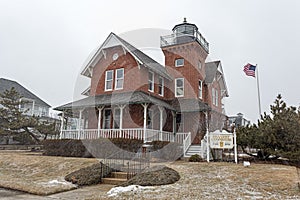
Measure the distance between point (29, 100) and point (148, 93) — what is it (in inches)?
1308

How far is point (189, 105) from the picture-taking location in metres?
20.1

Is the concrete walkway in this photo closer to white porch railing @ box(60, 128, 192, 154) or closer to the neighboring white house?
white porch railing @ box(60, 128, 192, 154)

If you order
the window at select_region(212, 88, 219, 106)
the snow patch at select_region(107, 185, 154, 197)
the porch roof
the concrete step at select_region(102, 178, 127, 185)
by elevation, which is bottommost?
the concrete step at select_region(102, 178, 127, 185)

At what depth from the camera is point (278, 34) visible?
2198cm

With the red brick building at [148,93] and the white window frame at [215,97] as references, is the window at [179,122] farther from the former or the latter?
the white window frame at [215,97]

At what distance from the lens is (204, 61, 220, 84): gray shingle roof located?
2411 centimetres

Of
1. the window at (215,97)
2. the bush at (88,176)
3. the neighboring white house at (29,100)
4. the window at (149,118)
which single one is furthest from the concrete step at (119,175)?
the neighboring white house at (29,100)

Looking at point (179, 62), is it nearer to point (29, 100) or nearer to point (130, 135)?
point (130, 135)

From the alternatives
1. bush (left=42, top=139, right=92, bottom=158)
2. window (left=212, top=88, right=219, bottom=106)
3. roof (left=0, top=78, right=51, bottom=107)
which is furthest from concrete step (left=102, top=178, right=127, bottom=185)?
roof (left=0, top=78, right=51, bottom=107)

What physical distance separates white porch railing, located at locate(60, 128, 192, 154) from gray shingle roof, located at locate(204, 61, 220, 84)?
25.9 feet

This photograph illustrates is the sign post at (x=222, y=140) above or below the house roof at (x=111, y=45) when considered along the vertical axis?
below

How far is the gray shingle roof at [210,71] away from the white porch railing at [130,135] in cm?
788

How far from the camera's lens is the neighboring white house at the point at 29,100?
4253 centimetres

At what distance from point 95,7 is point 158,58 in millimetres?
11212
